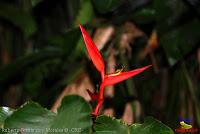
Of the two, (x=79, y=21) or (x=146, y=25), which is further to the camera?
(x=146, y=25)

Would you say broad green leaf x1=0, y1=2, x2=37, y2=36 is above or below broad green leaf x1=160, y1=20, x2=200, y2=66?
above

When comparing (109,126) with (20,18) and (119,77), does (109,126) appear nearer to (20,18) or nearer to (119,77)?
(119,77)

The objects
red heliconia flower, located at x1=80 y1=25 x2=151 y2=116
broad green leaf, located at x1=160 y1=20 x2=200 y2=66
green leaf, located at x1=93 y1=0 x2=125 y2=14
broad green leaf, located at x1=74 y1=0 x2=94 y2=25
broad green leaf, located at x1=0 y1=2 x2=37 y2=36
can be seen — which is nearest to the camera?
red heliconia flower, located at x1=80 y1=25 x2=151 y2=116

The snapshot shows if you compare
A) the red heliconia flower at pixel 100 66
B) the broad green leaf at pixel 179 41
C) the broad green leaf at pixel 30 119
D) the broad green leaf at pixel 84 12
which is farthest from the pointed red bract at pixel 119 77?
the broad green leaf at pixel 84 12

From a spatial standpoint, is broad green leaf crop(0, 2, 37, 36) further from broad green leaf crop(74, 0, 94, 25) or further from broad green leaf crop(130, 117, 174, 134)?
broad green leaf crop(130, 117, 174, 134)

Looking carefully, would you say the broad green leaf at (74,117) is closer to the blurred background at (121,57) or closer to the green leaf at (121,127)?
the green leaf at (121,127)

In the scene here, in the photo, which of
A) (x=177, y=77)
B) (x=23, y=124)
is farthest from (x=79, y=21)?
(x=23, y=124)

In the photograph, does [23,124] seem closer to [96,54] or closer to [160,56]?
[96,54]

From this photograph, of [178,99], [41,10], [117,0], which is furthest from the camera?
[41,10]

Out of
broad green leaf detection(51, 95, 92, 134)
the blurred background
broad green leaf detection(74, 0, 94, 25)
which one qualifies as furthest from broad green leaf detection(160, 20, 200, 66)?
broad green leaf detection(51, 95, 92, 134)
